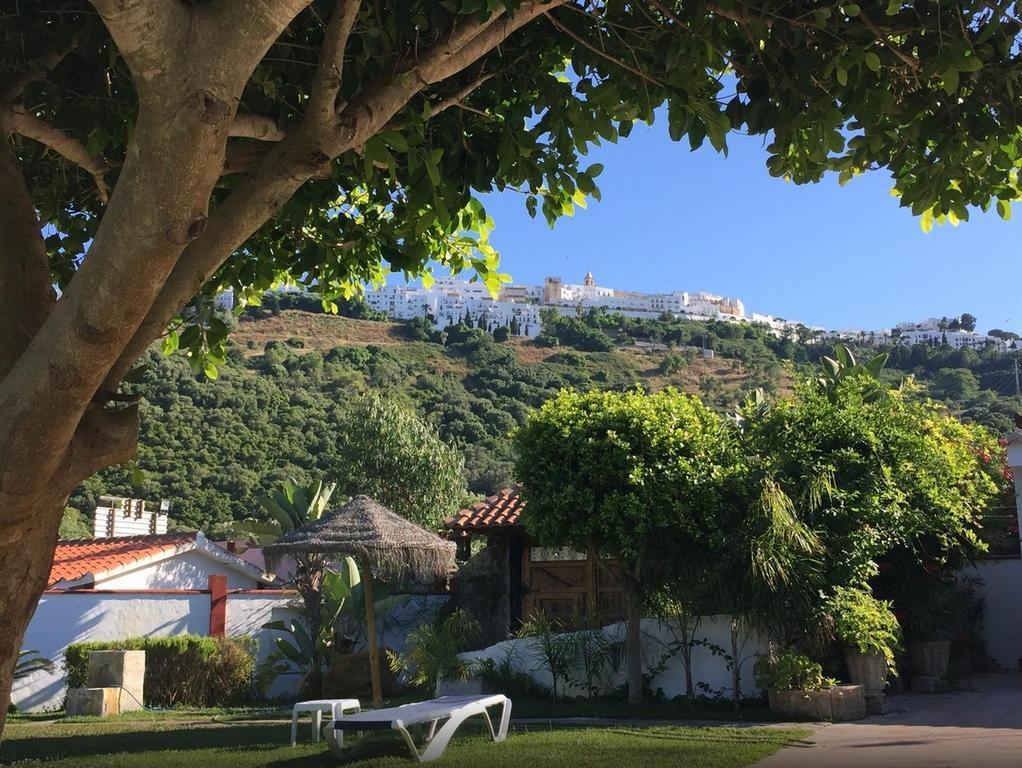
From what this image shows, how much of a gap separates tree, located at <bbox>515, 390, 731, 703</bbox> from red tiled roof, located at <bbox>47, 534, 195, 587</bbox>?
34.2 ft

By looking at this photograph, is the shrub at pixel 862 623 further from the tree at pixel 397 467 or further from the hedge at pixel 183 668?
the tree at pixel 397 467

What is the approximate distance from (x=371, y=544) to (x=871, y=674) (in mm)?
6615

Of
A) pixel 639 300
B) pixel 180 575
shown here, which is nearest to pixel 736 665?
pixel 180 575

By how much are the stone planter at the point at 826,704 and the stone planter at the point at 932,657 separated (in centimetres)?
346

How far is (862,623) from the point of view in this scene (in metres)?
12.7

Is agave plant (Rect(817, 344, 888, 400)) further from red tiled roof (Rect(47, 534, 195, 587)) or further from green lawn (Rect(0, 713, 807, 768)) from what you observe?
red tiled roof (Rect(47, 534, 195, 587))

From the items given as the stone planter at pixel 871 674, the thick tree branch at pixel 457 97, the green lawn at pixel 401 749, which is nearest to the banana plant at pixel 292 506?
the green lawn at pixel 401 749

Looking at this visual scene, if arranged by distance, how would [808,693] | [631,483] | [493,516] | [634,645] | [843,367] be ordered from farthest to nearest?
[843,367] → [493,516] → [634,645] → [631,483] → [808,693]

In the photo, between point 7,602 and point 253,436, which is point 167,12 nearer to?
point 7,602

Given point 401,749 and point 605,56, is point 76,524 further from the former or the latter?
point 605,56

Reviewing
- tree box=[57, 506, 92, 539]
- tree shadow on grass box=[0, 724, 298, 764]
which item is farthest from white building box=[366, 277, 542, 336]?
tree shadow on grass box=[0, 724, 298, 764]

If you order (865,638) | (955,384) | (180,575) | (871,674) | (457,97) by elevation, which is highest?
(955,384)

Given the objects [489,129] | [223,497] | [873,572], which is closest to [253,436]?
[223,497]

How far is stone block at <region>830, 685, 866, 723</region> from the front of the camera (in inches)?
478
